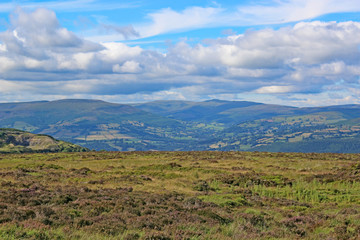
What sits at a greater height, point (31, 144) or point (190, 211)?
point (190, 211)

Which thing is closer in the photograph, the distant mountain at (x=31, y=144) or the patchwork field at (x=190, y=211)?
the patchwork field at (x=190, y=211)

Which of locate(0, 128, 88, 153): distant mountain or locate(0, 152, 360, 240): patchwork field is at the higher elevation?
locate(0, 152, 360, 240): patchwork field

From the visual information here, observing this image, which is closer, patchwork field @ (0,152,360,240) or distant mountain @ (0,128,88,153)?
patchwork field @ (0,152,360,240)

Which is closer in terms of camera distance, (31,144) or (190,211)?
(190,211)

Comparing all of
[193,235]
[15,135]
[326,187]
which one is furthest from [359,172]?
[15,135]

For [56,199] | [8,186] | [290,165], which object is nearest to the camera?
[56,199]

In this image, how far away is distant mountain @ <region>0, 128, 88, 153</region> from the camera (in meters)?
140

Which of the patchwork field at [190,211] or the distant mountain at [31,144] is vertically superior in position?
the patchwork field at [190,211]

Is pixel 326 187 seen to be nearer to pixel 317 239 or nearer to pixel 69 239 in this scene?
pixel 317 239

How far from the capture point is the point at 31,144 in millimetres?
158625

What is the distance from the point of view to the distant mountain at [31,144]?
13984 cm

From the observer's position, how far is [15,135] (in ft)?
561

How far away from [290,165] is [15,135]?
154m

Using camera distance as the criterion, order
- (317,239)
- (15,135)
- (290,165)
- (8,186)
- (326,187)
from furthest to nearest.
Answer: (15,135), (290,165), (326,187), (8,186), (317,239)
